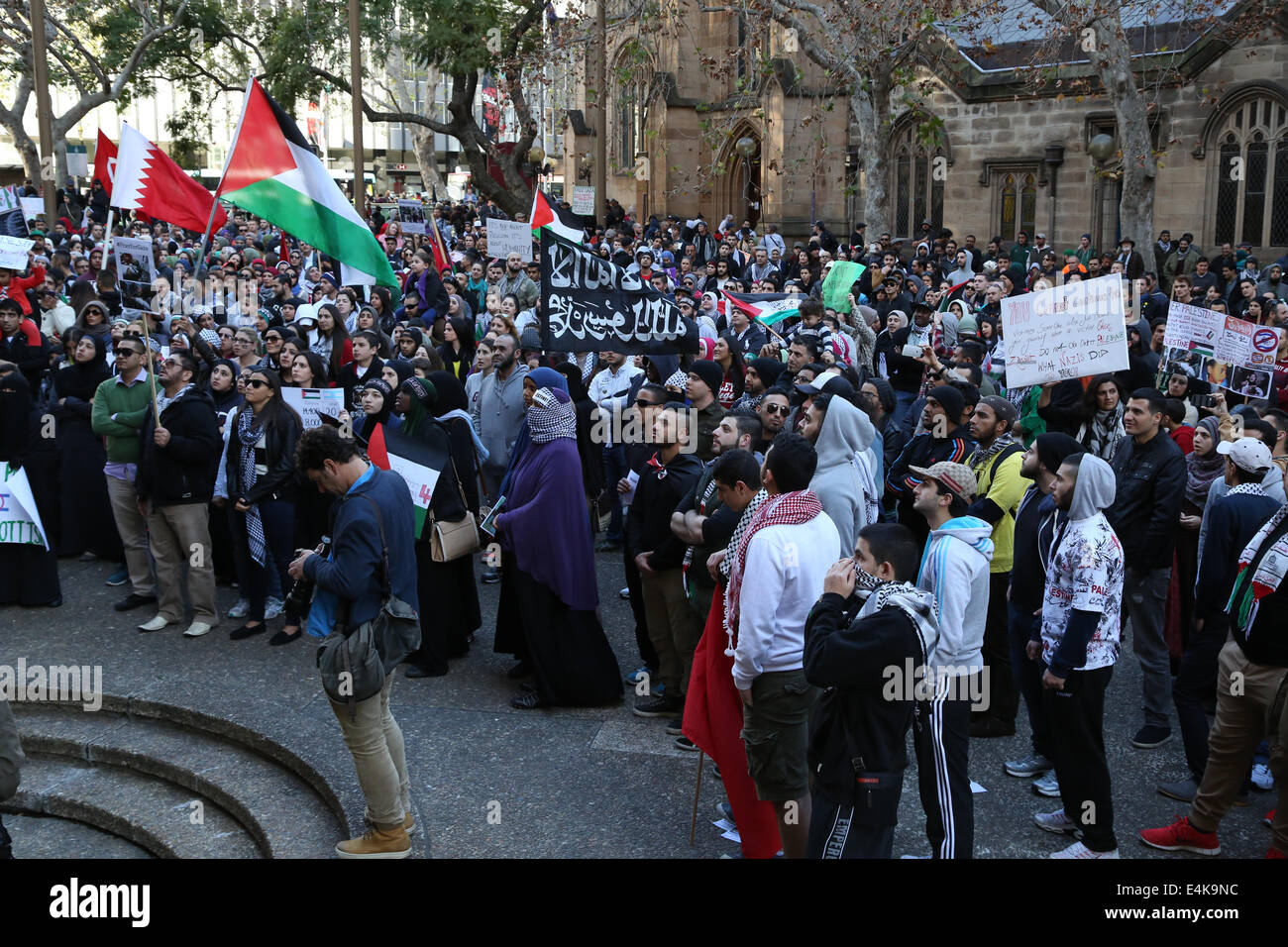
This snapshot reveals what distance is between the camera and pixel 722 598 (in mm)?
5332

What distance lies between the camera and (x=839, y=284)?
12.9 meters

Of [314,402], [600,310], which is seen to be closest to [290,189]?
[314,402]

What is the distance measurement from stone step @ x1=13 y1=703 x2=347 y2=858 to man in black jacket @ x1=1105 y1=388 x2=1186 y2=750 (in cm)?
413

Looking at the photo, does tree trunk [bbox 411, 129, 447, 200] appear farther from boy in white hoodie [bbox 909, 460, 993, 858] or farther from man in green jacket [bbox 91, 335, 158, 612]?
boy in white hoodie [bbox 909, 460, 993, 858]

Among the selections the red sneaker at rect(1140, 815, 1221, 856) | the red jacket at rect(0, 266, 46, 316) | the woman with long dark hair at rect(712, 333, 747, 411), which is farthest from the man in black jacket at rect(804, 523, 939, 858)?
the red jacket at rect(0, 266, 46, 316)

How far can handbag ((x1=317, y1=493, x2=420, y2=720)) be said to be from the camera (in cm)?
510

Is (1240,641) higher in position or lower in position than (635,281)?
lower

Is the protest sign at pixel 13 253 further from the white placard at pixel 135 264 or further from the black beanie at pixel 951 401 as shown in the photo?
the black beanie at pixel 951 401

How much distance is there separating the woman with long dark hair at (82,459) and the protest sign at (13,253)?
440 centimetres

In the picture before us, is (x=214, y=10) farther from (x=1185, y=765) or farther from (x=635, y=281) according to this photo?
(x=1185, y=765)

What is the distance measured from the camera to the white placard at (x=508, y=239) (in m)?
15.8

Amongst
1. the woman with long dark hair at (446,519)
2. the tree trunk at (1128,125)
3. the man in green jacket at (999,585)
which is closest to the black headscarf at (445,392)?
the woman with long dark hair at (446,519)
